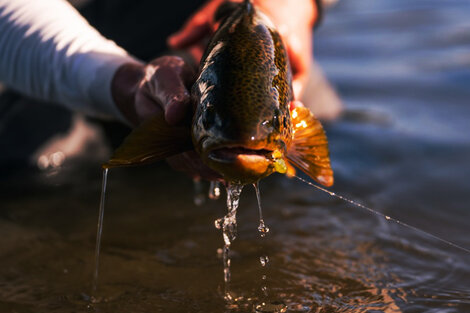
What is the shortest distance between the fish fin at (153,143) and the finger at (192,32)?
1.72 m

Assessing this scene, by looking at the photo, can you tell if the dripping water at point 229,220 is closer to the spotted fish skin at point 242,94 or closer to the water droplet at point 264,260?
the water droplet at point 264,260

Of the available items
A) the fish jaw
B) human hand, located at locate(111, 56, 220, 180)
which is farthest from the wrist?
the fish jaw

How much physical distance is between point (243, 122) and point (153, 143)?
1.42ft

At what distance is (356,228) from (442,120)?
1.84 meters

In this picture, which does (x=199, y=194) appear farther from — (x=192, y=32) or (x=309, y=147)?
(x=309, y=147)

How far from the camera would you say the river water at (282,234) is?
2.31 meters

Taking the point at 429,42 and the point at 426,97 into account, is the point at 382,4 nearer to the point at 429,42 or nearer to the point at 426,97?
the point at 429,42

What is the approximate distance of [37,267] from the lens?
8.44 ft

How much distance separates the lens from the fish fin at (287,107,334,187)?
2.00 m

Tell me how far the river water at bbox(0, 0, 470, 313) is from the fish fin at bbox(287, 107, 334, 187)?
540 mm

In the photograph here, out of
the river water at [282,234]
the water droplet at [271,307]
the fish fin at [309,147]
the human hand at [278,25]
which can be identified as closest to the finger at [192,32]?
the human hand at [278,25]

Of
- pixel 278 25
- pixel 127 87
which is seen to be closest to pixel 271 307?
pixel 127 87

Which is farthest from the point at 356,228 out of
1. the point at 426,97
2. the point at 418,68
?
the point at 418,68

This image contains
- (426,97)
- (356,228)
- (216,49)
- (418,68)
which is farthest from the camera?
(418,68)
